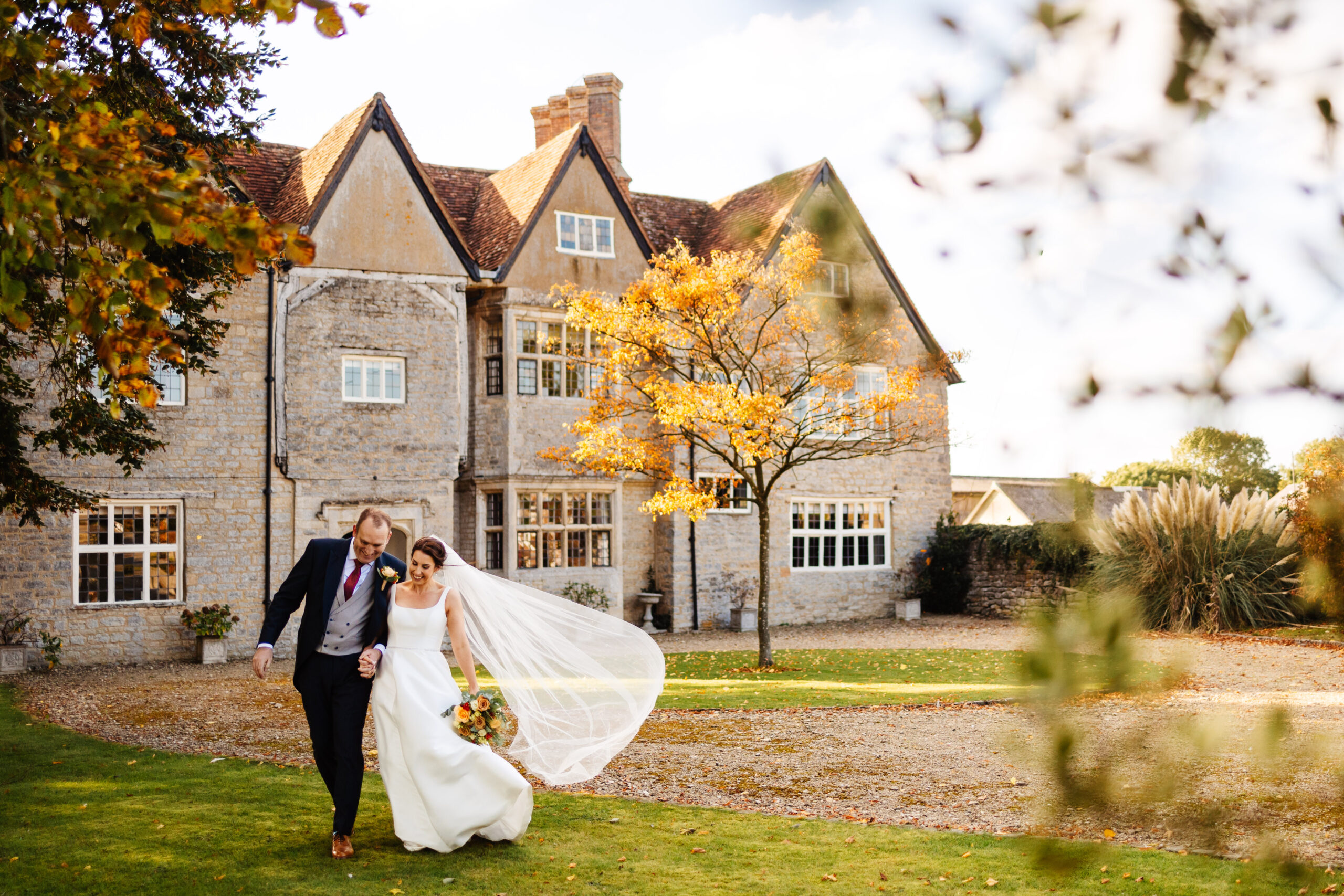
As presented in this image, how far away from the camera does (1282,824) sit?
177cm

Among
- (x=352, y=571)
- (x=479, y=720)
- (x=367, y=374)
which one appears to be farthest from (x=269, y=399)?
(x=479, y=720)

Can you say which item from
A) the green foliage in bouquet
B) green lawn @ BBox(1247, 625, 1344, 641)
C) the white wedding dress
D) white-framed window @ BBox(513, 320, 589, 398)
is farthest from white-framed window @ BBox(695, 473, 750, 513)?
the white wedding dress

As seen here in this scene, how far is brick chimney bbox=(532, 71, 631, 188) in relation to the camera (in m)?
23.8

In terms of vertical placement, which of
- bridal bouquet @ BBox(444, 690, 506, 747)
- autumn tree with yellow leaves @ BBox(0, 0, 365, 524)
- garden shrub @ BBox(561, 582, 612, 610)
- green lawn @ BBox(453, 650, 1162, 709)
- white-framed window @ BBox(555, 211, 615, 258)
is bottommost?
green lawn @ BBox(453, 650, 1162, 709)

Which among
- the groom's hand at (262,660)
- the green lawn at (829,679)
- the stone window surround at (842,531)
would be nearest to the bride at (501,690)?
the groom's hand at (262,660)

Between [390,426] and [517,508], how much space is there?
8.70 ft

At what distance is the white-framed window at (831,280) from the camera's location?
198 cm

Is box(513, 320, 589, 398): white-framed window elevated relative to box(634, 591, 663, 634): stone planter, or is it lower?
elevated

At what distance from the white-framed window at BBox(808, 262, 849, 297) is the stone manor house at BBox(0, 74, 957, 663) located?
1344 cm

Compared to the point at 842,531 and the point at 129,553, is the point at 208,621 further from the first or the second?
the point at 842,531

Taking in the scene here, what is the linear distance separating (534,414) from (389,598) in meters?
13.5

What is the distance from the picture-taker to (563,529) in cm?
2020

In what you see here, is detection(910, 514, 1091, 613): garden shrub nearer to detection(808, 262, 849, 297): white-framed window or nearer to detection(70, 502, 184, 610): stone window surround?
detection(70, 502, 184, 610): stone window surround

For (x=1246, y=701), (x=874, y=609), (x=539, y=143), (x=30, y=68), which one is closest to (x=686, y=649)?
(x=874, y=609)
